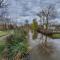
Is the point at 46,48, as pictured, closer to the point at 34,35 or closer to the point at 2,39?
the point at 34,35

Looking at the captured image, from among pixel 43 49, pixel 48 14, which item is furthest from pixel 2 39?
pixel 48 14

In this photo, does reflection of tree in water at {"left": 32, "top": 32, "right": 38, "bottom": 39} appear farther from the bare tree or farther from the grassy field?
the grassy field

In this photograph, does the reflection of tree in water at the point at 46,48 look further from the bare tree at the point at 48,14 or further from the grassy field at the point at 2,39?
the grassy field at the point at 2,39

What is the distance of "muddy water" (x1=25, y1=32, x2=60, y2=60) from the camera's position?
96.0 inches

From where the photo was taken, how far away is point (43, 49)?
2.49 metres

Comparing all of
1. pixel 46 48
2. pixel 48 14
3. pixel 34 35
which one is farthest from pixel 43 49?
pixel 48 14

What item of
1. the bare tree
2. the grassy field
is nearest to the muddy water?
the bare tree

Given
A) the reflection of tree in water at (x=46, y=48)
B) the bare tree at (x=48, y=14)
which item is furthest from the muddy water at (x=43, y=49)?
the bare tree at (x=48, y=14)

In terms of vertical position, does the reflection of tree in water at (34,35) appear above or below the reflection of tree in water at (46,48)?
above

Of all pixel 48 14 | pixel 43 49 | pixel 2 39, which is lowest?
pixel 43 49

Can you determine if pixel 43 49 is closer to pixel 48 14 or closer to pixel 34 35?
pixel 34 35

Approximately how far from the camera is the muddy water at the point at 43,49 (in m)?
2.44

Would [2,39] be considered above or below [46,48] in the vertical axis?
above

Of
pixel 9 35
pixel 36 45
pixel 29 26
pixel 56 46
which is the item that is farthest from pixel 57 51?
pixel 9 35
